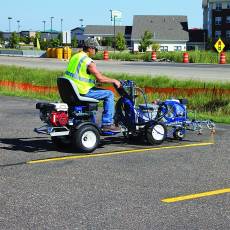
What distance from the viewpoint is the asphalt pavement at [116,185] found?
5.29 m

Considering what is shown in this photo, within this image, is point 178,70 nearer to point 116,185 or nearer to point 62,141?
point 62,141

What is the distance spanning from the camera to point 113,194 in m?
6.20

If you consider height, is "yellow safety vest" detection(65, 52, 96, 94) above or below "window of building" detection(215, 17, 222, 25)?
below

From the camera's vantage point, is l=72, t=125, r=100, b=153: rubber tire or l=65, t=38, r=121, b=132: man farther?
l=65, t=38, r=121, b=132: man

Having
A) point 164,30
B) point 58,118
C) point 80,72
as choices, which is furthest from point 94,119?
point 164,30

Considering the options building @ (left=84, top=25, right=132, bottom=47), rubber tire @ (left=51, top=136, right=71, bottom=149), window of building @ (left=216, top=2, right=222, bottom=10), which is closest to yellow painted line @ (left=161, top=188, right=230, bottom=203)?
rubber tire @ (left=51, top=136, right=71, bottom=149)

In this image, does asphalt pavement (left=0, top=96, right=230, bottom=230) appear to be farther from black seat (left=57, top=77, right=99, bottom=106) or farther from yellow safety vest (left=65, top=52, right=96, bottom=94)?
yellow safety vest (left=65, top=52, right=96, bottom=94)

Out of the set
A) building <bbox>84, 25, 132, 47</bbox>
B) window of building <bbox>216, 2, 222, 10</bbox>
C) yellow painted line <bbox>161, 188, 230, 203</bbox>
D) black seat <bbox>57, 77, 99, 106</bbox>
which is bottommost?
yellow painted line <bbox>161, 188, 230, 203</bbox>

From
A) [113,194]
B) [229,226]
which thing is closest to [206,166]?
[113,194]

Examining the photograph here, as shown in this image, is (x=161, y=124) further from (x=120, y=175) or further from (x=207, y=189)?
(x=207, y=189)

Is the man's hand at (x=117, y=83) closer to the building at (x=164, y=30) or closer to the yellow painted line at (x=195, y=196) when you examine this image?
the yellow painted line at (x=195, y=196)

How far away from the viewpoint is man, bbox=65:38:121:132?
8.71 m

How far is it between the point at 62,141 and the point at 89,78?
1201 mm

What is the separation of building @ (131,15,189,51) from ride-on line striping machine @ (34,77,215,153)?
9549 cm
